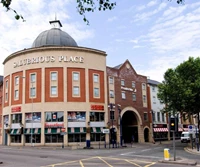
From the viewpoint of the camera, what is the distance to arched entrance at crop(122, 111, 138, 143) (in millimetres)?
55312

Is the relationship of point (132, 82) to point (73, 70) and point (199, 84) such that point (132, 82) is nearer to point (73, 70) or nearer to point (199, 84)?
point (73, 70)

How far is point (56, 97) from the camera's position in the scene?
4516cm

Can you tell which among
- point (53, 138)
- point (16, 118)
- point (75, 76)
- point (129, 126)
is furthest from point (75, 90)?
point (129, 126)

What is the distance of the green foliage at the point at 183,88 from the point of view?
3484 cm

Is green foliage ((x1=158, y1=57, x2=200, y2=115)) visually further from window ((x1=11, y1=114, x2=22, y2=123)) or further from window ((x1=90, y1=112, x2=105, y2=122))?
window ((x1=11, y1=114, x2=22, y2=123))

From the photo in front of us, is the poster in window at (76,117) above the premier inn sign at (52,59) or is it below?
below

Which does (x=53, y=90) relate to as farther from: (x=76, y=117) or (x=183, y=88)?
(x=183, y=88)

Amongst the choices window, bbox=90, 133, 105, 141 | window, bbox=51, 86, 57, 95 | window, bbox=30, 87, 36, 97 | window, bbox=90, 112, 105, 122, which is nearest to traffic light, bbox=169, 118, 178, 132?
window, bbox=90, 133, 105, 141

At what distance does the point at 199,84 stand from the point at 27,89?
28605 millimetres

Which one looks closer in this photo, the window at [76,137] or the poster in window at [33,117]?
the window at [76,137]

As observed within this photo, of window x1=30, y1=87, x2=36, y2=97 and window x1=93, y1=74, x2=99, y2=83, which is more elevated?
window x1=93, y1=74, x2=99, y2=83

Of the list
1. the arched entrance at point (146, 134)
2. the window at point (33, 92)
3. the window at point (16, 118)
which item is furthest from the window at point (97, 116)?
the arched entrance at point (146, 134)

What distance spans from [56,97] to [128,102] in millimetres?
15335

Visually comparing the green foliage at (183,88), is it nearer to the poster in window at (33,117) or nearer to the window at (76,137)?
the window at (76,137)
